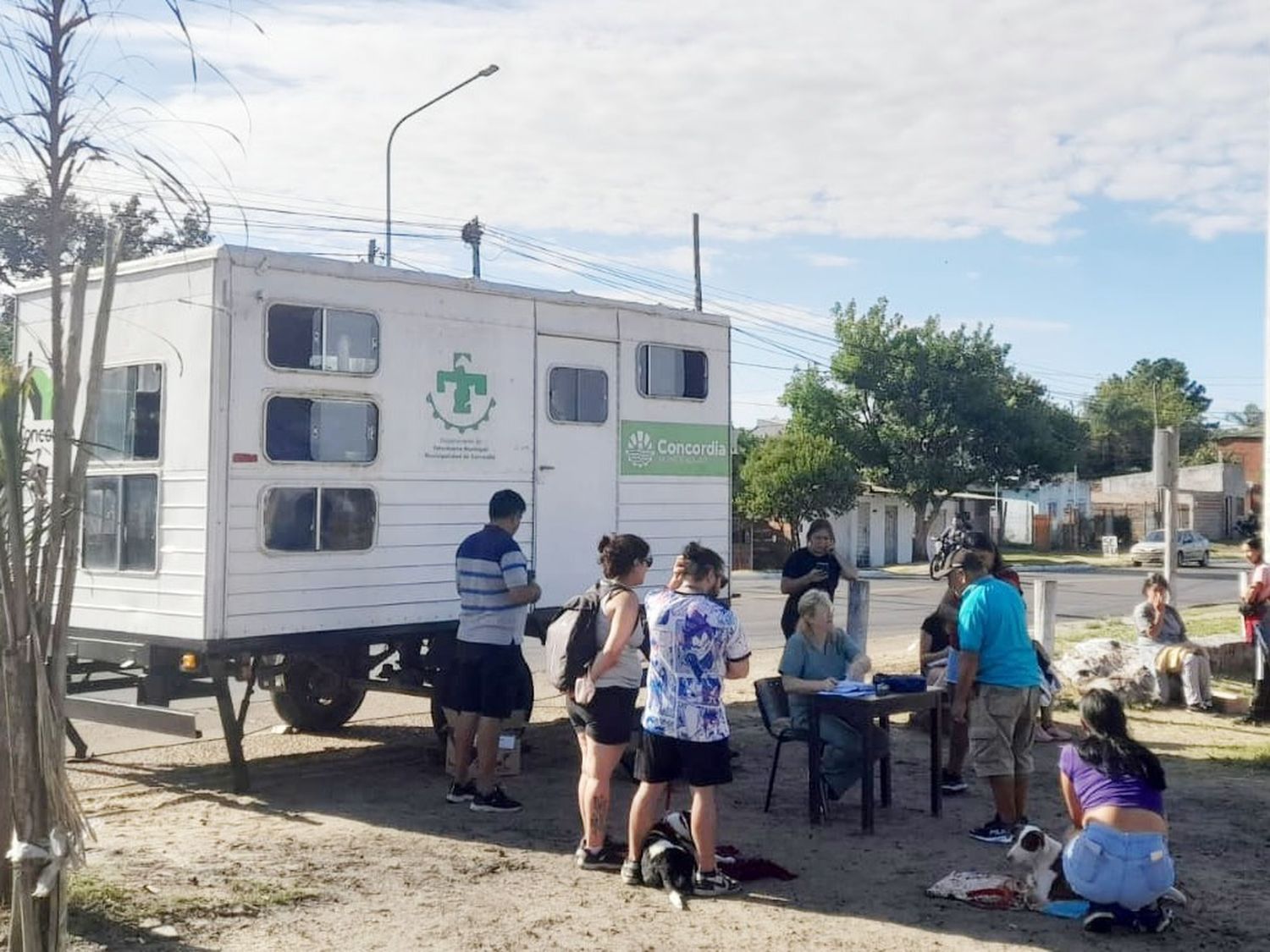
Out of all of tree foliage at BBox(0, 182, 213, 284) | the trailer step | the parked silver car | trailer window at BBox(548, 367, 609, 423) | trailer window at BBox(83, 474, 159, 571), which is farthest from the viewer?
the parked silver car

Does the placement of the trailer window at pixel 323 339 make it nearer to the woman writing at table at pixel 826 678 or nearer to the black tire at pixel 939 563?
the woman writing at table at pixel 826 678

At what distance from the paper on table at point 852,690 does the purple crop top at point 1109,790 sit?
164cm

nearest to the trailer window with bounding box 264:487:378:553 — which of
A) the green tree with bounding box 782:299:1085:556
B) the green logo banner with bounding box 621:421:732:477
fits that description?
the green logo banner with bounding box 621:421:732:477

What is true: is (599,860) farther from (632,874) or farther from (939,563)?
(939,563)

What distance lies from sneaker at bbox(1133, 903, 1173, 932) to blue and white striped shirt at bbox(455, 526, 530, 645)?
Result: 381cm

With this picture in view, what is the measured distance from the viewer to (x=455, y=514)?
9.02m

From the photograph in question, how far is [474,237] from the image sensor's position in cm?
2523

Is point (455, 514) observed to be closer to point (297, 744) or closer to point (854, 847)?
point (297, 744)

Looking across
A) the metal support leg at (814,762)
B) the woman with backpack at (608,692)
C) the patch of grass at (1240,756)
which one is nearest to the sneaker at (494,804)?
the woman with backpack at (608,692)

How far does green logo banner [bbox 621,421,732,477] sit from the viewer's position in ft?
33.0

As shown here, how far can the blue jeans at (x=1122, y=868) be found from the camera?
5703mm

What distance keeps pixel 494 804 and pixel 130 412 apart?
3.27m

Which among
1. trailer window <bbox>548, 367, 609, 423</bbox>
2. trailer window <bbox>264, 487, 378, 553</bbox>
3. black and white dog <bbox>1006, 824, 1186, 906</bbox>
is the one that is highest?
trailer window <bbox>548, 367, 609, 423</bbox>

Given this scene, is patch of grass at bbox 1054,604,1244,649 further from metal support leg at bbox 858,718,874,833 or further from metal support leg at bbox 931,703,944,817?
metal support leg at bbox 858,718,874,833
